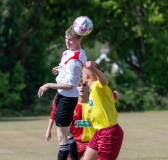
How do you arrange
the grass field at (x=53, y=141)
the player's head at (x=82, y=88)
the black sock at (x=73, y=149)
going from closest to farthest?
the player's head at (x=82, y=88) → the black sock at (x=73, y=149) → the grass field at (x=53, y=141)

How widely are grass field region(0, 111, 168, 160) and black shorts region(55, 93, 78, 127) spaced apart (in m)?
2.11

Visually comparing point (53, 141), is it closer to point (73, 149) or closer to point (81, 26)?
point (73, 149)

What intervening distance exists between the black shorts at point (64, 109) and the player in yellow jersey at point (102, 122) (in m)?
0.95

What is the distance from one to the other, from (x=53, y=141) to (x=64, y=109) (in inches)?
180

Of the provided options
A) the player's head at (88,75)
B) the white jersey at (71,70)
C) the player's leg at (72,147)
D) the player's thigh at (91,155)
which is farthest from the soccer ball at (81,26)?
the player's thigh at (91,155)

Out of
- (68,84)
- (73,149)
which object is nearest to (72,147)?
(73,149)

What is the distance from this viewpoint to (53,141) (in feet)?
41.1

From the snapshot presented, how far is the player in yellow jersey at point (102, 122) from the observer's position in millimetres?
6977

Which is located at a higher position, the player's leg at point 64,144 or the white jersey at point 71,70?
the white jersey at point 71,70

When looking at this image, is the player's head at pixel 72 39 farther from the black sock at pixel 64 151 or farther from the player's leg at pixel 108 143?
the player's leg at pixel 108 143

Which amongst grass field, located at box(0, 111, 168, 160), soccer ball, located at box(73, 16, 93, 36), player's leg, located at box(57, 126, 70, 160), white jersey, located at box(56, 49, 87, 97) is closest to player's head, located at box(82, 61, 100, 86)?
white jersey, located at box(56, 49, 87, 97)

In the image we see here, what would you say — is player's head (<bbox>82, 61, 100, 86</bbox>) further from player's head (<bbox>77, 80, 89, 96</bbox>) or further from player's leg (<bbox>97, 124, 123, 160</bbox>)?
player's head (<bbox>77, 80, 89, 96</bbox>)

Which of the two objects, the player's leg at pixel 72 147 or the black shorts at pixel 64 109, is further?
the player's leg at pixel 72 147

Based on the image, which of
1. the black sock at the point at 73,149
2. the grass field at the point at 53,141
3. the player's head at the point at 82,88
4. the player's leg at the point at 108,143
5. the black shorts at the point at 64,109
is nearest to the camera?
the player's leg at the point at 108,143
